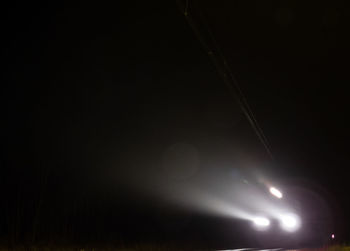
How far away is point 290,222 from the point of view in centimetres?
3806

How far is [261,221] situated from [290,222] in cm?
417

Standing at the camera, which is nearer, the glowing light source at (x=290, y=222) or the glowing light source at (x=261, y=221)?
the glowing light source at (x=261, y=221)

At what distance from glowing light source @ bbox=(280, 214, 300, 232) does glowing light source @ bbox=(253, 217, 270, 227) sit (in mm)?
2179

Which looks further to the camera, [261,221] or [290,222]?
[290,222]

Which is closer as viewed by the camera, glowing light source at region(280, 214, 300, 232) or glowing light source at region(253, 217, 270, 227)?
glowing light source at region(253, 217, 270, 227)

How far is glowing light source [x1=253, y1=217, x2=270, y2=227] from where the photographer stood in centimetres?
3544

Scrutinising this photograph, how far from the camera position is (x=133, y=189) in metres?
30.4

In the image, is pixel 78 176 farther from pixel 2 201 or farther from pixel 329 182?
pixel 329 182

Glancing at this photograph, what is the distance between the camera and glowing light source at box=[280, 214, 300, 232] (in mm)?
37344

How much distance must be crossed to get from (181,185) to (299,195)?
53.9 ft

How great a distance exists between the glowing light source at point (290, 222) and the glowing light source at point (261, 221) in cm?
218

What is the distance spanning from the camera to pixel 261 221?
35719mm

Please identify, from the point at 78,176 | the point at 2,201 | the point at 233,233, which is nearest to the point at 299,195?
the point at 233,233

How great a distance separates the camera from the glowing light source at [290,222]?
37.3 meters
